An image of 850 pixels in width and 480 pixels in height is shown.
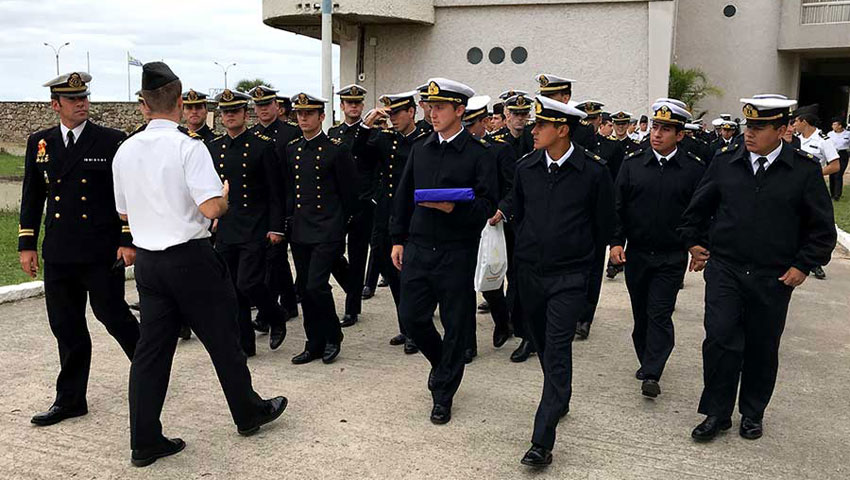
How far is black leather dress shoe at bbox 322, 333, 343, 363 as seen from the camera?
568cm

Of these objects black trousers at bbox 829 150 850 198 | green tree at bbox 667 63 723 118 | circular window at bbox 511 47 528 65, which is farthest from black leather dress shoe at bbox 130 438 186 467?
green tree at bbox 667 63 723 118

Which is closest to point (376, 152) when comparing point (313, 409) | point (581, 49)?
point (313, 409)

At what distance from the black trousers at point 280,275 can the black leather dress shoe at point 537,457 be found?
3.17m

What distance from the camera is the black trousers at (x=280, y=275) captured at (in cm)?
656

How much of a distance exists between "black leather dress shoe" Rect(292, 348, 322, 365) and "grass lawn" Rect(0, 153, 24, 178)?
732 inches

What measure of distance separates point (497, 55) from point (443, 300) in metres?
17.3

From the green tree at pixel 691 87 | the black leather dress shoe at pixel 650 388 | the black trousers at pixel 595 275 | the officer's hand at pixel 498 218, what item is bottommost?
the black leather dress shoe at pixel 650 388

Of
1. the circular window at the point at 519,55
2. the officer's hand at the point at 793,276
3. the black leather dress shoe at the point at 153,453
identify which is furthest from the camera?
the circular window at the point at 519,55

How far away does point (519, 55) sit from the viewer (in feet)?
68.0

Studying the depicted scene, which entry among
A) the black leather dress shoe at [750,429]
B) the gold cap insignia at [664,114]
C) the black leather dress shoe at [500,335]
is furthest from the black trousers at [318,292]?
the black leather dress shoe at [750,429]

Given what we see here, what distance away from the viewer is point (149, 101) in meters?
3.84

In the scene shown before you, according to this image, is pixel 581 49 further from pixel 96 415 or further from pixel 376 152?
pixel 96 415

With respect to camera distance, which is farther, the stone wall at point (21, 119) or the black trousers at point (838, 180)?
the stone wall at point (21, 119)

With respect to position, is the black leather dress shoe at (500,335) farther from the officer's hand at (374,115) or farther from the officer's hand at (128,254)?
the officer's hand at (128,254)
